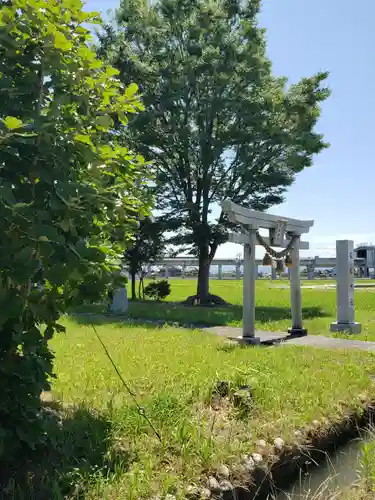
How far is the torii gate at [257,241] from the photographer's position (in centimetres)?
955

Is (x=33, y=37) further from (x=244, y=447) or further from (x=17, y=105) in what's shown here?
(x=244, y=447)

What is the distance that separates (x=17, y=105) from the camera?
298cm

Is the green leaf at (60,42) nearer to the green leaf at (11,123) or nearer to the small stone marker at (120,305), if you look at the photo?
the green leaf at (11,123)

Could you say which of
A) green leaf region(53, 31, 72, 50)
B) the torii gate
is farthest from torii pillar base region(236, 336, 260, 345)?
green leaf region(53, 31, 72, 50)

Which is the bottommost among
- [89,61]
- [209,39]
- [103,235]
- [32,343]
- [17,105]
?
[32,343]

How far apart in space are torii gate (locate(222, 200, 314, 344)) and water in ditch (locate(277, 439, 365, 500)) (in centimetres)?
Result: 432

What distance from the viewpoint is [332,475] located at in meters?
4.54

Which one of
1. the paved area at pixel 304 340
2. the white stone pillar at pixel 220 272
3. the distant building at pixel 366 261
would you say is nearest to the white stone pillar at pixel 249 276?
the paved area at pixel 304 340

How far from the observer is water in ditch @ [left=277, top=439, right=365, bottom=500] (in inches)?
163

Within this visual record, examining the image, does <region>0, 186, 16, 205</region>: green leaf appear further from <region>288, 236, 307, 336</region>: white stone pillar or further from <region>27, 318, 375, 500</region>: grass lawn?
<region>288, 236, 307, 336</region>: white stone pillar

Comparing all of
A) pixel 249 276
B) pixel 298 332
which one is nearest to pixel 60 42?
pixel 249 276

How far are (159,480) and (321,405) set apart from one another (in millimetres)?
2536

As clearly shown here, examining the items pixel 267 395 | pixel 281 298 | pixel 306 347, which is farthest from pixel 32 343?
pixel 281 298

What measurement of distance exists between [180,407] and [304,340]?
586 centimetres
